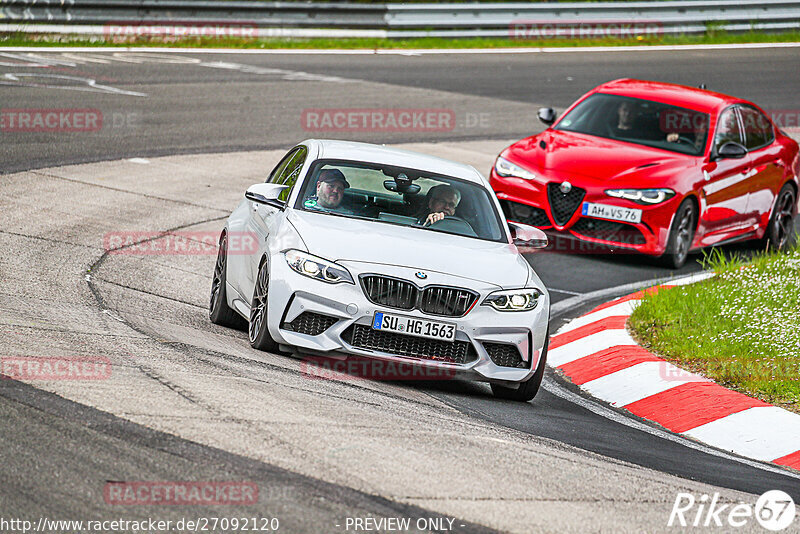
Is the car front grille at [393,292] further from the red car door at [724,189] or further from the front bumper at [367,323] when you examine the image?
the red car door at [724,189]

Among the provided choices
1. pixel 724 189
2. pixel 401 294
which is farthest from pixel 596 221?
pixel 401 294

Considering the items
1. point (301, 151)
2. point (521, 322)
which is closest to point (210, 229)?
point (301, 151)

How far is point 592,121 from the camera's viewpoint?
14.0m

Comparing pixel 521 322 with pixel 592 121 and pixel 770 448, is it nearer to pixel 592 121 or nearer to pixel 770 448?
pixel 770 448

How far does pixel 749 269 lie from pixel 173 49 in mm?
16510

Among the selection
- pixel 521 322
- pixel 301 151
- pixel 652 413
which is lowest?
pixel 652 413

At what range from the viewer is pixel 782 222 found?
14.7 m

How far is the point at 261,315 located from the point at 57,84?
1250 cm

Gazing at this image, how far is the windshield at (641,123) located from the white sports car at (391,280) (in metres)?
5.08

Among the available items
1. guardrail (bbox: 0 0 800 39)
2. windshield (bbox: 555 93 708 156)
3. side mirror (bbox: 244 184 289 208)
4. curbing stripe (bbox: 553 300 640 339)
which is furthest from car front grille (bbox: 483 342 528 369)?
guardrail (bbox: 0 0 800 39)

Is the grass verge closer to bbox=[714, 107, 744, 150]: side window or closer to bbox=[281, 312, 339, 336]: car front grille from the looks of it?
bbox=[714, 107, 744, 150]: side window

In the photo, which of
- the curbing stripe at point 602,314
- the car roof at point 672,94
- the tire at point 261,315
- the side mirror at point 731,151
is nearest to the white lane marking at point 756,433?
the curbing stripe at point 602,314

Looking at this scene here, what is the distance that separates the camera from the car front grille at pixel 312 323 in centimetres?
757

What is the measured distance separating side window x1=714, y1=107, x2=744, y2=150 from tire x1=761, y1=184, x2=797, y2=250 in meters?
1.03
